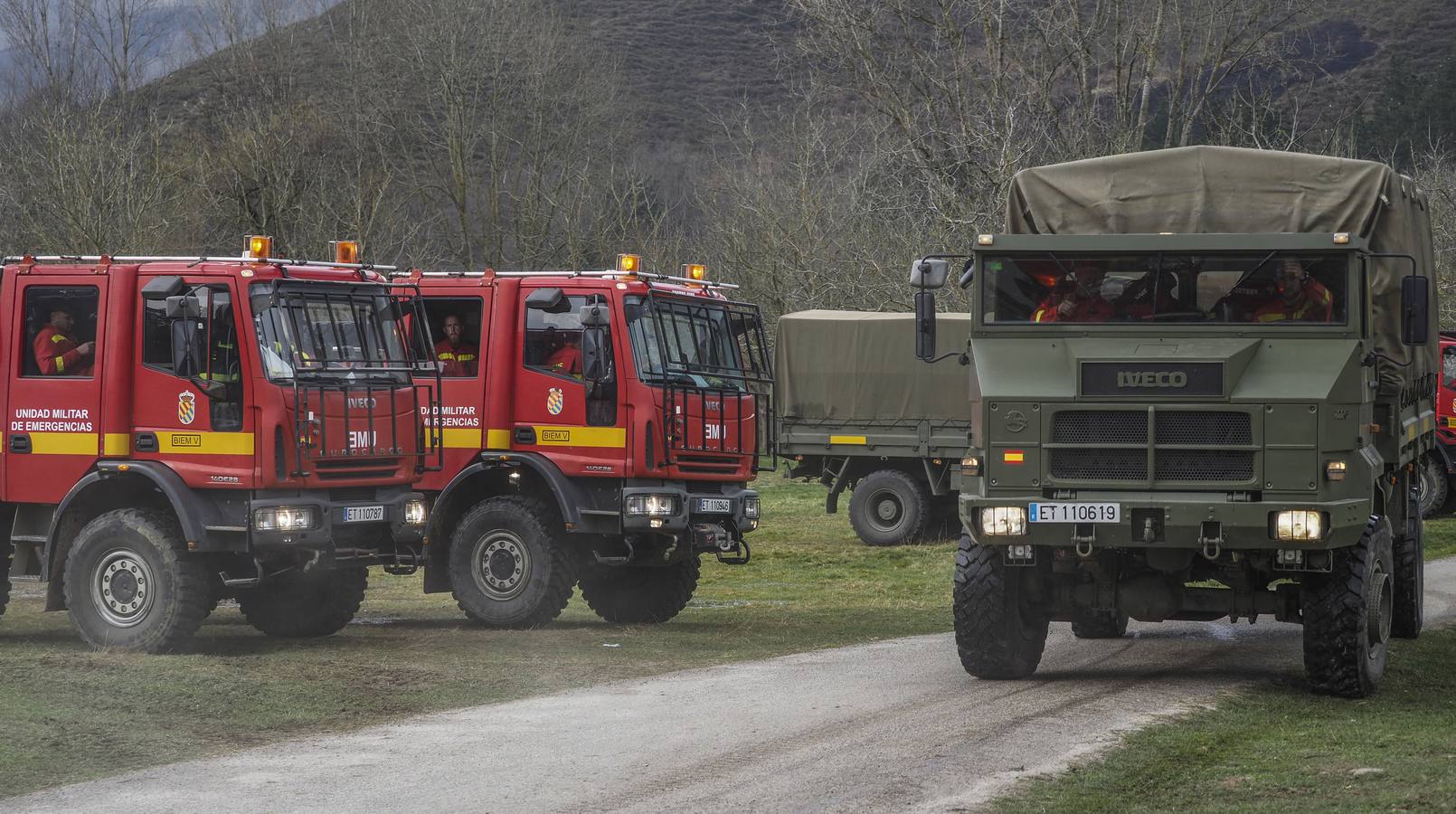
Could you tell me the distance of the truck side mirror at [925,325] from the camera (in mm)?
11234

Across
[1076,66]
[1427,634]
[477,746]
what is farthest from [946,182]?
[477,746]

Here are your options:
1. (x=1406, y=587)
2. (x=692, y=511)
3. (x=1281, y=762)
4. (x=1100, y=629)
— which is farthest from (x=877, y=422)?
(x=1281, y=762)

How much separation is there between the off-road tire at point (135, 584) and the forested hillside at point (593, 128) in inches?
761

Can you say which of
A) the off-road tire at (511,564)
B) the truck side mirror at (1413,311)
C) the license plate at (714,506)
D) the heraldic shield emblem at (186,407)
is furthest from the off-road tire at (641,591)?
the truck side mirror at (1413,311)

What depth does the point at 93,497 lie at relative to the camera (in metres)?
13.1

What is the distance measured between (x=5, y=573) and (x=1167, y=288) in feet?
29.1

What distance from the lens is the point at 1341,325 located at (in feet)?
34.6

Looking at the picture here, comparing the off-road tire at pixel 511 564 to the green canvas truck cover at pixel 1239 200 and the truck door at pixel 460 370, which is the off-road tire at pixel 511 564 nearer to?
the truck door at pixel 460 370

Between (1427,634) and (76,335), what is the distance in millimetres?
10453

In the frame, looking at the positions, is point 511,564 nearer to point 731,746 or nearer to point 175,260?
point 175,260

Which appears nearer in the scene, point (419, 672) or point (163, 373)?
point (419, 672)

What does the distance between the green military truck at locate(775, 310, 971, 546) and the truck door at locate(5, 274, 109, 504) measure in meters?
11.8

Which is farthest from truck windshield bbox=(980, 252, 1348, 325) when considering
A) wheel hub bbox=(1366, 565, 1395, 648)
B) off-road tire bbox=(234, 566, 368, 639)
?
off-road tire bbox=(234, 566, 368, 639)

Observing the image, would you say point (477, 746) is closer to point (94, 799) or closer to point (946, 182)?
point (94, 799)
